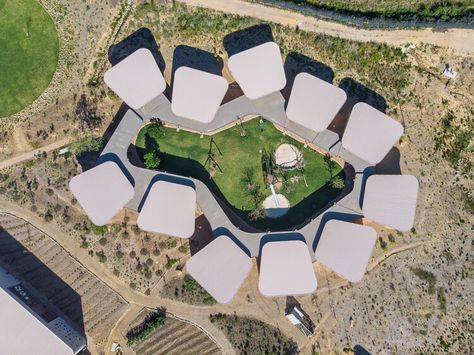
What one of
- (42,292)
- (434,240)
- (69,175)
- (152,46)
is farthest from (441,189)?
(42,292)

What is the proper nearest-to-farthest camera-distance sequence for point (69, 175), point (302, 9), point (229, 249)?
point (229, 249) < point (69, 175) < point (302, 9)

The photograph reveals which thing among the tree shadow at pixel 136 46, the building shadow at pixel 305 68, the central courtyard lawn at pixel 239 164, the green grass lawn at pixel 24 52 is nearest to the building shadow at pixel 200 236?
the central courtyard lawn at pixel 239 164

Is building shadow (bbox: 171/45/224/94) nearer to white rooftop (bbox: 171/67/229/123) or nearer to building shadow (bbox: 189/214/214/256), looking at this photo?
white rooftop (bbox: 171/67/229/123)

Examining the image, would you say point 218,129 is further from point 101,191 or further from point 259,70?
point 101,191

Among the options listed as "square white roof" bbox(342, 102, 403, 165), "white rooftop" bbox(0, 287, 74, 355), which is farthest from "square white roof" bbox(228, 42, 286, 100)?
"white rooftop" bbox(0, 287, 74, 355)

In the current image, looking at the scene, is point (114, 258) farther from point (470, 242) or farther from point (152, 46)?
point (470, 242)

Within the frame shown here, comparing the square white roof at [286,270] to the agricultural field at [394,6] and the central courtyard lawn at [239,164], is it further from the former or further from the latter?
the agricultural field at [394,6]
